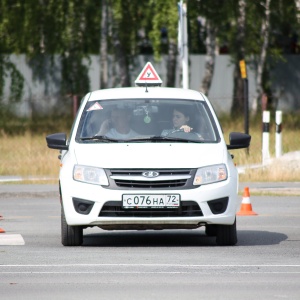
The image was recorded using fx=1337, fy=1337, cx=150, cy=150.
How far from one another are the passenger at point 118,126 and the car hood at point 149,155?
0.33m

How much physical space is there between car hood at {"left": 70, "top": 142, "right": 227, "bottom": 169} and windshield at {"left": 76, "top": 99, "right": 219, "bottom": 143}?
286 millimetres

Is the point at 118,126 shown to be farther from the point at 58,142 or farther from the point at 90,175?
the point at 90,175

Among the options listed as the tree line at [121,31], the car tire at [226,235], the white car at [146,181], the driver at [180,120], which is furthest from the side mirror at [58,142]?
the tree line at [121,31]

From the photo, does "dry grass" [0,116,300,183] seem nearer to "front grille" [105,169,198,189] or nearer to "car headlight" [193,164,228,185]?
"car headlight" [193,164,228,185]

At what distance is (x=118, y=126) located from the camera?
46.4 feet

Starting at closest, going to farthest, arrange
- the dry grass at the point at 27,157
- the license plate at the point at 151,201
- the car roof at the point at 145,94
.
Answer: the license plate at the point at 151,201 < the car roof at the point at 145,94 < the dry grass at the point at 27,157

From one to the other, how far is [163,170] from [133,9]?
29.2 m

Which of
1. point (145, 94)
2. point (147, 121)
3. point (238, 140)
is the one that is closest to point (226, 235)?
point (238, 140)

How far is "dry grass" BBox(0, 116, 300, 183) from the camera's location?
2622 cm

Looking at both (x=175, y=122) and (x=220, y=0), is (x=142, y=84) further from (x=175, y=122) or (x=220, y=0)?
(x=220, y=0)

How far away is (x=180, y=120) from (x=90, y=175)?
154 cm

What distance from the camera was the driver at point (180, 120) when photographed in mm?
14102

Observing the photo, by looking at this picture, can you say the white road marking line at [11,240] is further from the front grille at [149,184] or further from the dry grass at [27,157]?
the dry grass at [27,157]

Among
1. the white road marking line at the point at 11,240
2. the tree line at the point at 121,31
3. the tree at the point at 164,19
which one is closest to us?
the white road marking line at the point at 11,240
